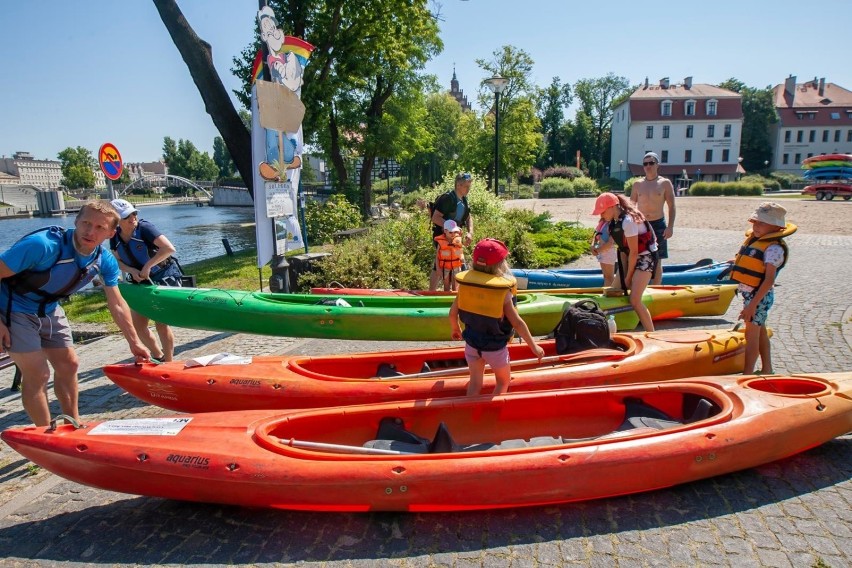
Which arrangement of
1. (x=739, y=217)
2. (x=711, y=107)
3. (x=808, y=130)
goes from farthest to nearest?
(x=808, y=130), (x=711, y=107), (x=739, y=217)

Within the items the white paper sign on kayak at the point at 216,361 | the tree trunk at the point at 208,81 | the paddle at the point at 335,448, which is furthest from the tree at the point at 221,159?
the paddle at the point at 335,448

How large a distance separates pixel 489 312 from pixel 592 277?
527 centimetres

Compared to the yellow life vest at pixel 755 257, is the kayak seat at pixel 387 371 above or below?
below

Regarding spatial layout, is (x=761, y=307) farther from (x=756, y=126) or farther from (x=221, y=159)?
(x=221, y=159)

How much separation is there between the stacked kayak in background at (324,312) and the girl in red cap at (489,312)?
7.10ft

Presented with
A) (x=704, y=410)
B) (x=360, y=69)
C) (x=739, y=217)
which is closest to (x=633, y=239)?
(x=704, y=410)

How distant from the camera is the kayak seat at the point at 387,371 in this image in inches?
174

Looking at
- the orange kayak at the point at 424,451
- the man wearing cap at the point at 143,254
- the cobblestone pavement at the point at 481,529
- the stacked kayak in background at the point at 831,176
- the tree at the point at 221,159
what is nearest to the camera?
the cobblestone pavement at the point at 481,529

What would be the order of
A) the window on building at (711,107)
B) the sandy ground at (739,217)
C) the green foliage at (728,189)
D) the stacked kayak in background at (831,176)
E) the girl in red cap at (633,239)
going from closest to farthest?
the girl in red cap at (633,239), the sandy ground at (739,217), the stacked kayak in background at (831,176), the green foliage at (728,189), the window on building at (711,107)

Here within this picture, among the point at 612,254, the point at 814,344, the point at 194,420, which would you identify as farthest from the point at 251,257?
the point at 814,344

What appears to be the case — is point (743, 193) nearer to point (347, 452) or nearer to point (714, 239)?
point (714, 239)

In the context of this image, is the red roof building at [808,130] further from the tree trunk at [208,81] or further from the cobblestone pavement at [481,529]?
the cobblestone pavement at [481,529]

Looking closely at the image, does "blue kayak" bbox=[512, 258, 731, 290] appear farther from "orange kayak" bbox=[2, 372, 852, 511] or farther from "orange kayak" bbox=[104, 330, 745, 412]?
"orange kayak" bbox=[2, 372, 852, 511]

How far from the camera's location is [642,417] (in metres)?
3.64
